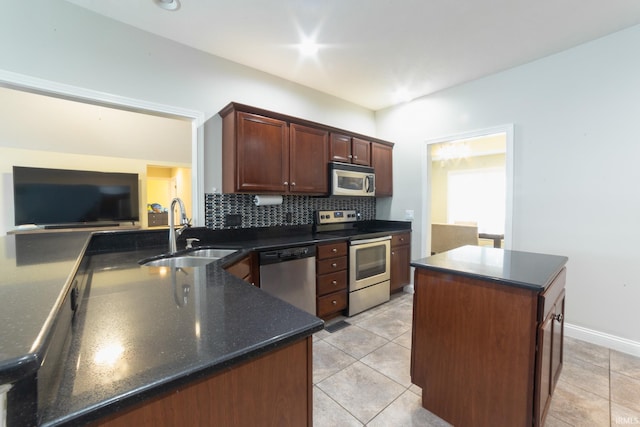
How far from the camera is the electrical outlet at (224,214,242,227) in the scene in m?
2.67

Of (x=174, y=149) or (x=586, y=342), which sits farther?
(x=174, y=149)

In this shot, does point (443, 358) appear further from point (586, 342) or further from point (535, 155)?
point (535, 155)

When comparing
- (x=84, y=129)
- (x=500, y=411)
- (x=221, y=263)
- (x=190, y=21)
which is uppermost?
(x=190, y=21)

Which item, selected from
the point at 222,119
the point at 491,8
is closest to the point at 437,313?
the point at 491,8

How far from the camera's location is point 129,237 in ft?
6.74

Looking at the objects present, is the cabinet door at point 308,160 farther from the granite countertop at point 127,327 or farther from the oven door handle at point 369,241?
the granite countertop at point 127,327

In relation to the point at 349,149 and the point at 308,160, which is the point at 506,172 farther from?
the point at 308,160

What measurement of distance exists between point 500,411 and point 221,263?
1.66 m

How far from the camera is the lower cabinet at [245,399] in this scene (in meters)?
0.55

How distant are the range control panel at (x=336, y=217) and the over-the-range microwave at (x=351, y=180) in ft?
1.25

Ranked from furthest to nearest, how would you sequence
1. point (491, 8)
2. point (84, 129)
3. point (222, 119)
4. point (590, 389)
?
point (84, 129), point (222, 119), point (491, 8), point (590, 389)

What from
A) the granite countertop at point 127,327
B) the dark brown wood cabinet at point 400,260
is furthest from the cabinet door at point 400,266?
the granite countertop at point 127,327

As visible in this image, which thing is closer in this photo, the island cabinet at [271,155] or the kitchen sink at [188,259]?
the kitchen sink at [188,259]

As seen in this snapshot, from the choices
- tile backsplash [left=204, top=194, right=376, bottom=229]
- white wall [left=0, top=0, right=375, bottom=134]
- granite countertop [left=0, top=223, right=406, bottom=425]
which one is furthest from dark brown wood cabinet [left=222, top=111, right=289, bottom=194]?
granite countertop [left=0, top=223, right=406, bottom=425]
